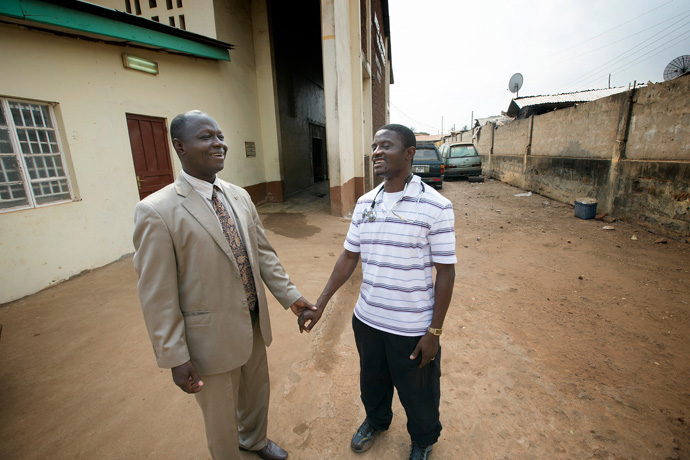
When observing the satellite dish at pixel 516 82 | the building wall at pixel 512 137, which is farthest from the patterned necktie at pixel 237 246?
the satellite dish at pixel 516 82

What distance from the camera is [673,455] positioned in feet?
6.25

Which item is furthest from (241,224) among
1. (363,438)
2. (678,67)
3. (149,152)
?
(678,67)

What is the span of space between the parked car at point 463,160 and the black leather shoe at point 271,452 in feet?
46.4

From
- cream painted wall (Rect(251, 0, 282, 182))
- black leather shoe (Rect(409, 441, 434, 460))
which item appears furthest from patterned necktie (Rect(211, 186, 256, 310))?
cream painted wall (Rect(251, 0, 282, 182))

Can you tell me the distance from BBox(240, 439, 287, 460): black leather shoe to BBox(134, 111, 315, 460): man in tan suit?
0.36 m

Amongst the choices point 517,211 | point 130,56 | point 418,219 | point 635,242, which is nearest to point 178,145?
point 418,219

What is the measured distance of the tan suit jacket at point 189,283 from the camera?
1.35 meters

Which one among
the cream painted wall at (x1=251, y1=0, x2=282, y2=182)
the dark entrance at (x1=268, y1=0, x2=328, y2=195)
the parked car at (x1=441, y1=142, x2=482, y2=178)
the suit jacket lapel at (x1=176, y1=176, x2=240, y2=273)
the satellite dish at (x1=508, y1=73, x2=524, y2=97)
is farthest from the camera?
the satellite dish at (x1=508, y1=73, x2=524, y2=97)

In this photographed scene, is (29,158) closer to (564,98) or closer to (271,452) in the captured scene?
(271,452)

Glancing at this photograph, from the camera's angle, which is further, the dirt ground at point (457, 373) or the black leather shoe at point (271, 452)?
the dirt ground at point (457, 373)

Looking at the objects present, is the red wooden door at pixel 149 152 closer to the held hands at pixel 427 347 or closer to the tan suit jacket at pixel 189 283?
the tan suit jacket at pixel 189 283

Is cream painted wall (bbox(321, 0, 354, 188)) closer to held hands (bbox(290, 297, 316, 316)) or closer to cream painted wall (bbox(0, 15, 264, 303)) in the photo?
cream painted wall (bbox(0, 15, 264, 303))

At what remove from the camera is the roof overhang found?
377cm

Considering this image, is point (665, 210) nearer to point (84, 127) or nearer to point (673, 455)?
point (673, 455)
